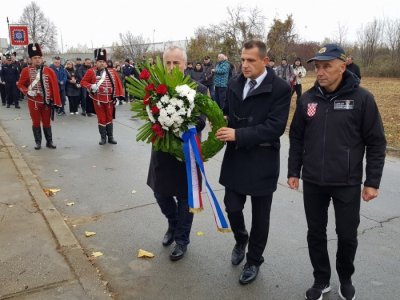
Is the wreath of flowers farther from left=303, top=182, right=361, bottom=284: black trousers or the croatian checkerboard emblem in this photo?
left=303, top=182, right=361, bottom=284: black trousers

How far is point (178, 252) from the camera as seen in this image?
12.9 feet

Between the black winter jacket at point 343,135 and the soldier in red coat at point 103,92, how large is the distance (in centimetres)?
686

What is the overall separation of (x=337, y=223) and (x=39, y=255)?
273cm

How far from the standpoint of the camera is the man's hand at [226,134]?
3148mm

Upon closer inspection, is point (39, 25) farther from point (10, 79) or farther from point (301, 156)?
point (301, 156)

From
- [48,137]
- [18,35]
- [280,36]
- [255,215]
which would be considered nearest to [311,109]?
[255,215]

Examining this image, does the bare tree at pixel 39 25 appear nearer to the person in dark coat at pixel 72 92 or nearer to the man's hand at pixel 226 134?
the person in dark coat at pixel 72 92

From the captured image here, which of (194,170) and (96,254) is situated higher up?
(194,170)

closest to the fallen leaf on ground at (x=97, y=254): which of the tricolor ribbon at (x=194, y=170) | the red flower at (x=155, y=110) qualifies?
the tricolor ribbon at (x=194, y=170)

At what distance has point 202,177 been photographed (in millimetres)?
3641

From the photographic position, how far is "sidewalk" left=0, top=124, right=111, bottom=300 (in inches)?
130

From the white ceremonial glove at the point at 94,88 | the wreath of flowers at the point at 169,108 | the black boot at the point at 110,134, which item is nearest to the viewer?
the wreath of flowers at the point at 169,108

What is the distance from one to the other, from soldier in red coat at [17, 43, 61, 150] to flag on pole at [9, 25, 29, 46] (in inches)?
253

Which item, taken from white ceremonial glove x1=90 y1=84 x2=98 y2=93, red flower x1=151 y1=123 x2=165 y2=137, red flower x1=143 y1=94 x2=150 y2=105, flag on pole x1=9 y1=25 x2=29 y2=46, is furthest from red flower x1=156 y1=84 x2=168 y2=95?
flag on pole x1=9 y1=25 x2=29 y2=46
